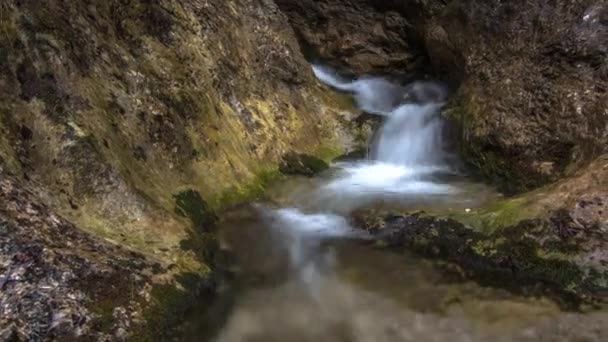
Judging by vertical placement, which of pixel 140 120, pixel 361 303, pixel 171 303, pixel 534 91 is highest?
pixel 534 91

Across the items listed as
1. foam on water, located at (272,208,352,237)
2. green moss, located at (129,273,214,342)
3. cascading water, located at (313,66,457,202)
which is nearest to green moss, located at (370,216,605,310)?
foam on water, located at (272,208,352,237)

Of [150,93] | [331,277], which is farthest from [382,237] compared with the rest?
[150,93]

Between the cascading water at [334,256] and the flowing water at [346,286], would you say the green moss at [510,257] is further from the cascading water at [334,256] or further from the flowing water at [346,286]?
the cascading water at [334,256]

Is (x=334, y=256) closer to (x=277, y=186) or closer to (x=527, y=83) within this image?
(x=277, y=186)

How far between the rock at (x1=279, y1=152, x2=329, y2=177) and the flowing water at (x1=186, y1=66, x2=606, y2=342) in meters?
0.31

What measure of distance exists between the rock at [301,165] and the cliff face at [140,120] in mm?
215

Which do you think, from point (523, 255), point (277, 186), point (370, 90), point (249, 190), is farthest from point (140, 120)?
point (370, 90)

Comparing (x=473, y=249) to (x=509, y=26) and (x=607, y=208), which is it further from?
(x=509, y=26)

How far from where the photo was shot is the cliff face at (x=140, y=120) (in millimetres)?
6754

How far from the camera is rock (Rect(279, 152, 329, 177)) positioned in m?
11.5

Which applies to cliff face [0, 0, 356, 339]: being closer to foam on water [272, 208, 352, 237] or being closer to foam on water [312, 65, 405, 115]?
foam on water [272, 208, 352, 237]

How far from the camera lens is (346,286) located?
7445 mm

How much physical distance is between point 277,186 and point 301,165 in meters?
1.28

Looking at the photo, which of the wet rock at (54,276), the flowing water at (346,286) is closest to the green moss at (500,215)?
the flowing water at (346,286)
